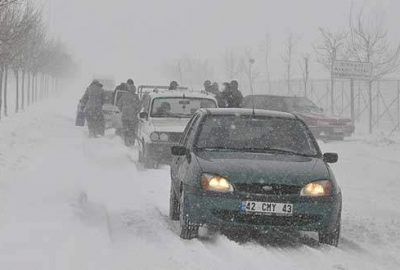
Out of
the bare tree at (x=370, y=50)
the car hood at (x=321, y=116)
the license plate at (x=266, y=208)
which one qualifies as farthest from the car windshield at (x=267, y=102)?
the license plate at (x=266, y=208)

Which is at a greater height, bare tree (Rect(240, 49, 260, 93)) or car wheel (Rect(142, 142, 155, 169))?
bare tree (Rect(240, 49, 260, 93))

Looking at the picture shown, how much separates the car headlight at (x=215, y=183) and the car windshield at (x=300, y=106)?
60.0 ft

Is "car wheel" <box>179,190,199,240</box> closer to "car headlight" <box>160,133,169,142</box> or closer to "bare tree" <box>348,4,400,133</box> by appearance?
"car headlight" <box>160,133,169,142</box>

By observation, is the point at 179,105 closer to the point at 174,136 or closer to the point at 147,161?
the point at 174,136

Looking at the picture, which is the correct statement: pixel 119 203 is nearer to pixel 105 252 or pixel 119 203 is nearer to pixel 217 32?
pixel 105 252

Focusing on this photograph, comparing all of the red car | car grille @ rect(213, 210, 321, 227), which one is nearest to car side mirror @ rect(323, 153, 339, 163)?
car grille @ rect(213, 210, 321, 227)

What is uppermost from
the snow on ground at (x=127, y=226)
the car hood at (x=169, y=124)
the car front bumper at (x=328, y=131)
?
the car hood at (x=169, y=124)

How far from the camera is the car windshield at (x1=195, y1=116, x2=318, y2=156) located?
7.48 meters

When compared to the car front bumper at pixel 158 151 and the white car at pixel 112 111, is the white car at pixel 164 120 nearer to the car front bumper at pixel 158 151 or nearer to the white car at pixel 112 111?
the car front bumper at pixel 158 151

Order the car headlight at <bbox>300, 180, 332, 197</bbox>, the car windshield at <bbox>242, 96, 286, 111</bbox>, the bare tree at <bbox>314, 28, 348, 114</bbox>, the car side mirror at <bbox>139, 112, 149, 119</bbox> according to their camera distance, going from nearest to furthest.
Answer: the car headlight at <bbox>300, 180, 332, 197</bbox> < the car side mirror at <bbox>139, 112, 149, 119</bbox> < the car windshield at <bbox>242, 96, 286, 111</bbox> < the bare tree at <bbox>314, 28, 348, 114</bbox>

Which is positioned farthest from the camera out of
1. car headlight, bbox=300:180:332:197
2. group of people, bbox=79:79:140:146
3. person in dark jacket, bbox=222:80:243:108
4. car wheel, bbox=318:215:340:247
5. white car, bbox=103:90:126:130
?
white car, bbox=103:90:126:130

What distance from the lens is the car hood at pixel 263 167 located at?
21.4 ft

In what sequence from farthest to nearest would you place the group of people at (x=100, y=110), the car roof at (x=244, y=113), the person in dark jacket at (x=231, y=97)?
1. the group of people at (x=100, y=110)
2. the person in dark jacket at (x=231, y=97)
3. the car roof at (x=244, y=113)

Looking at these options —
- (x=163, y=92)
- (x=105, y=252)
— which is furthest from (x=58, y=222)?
(x=163, y=92)
